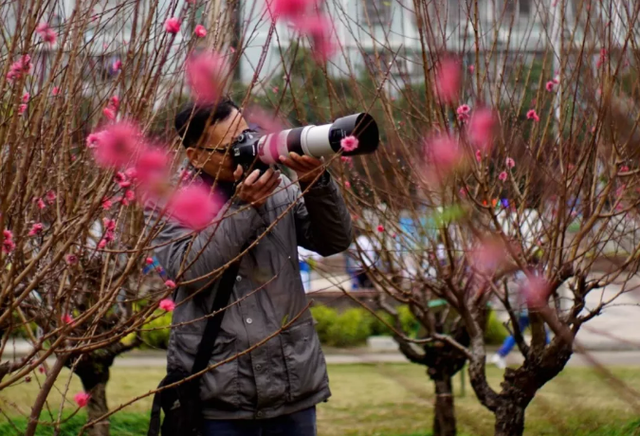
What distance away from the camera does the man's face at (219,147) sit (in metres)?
2.79

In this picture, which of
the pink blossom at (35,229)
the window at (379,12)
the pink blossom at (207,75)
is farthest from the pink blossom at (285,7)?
the window at (379,12)

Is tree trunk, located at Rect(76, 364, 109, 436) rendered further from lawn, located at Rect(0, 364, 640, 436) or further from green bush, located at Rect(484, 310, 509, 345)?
green bush, located at Rect(484, 310, 509, 345)

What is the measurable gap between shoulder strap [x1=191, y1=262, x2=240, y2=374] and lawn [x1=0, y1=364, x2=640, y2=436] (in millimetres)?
2731

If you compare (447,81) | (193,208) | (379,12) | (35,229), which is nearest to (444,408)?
(379,12)

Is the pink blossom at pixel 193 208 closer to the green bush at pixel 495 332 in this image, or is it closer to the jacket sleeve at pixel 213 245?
the jacket sleeve at pixel 213 245

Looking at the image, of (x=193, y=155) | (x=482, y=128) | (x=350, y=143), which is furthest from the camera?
(x=482, y=128)

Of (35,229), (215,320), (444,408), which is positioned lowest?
(444,408)

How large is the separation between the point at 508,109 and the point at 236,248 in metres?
2.43

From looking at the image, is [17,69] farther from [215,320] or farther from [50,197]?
[50,197]

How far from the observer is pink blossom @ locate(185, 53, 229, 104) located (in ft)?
8.80

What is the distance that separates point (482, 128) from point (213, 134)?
2.08m

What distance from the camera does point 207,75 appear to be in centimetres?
277

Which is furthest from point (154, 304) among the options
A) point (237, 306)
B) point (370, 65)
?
point (370, 65)

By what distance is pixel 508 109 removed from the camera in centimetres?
485
